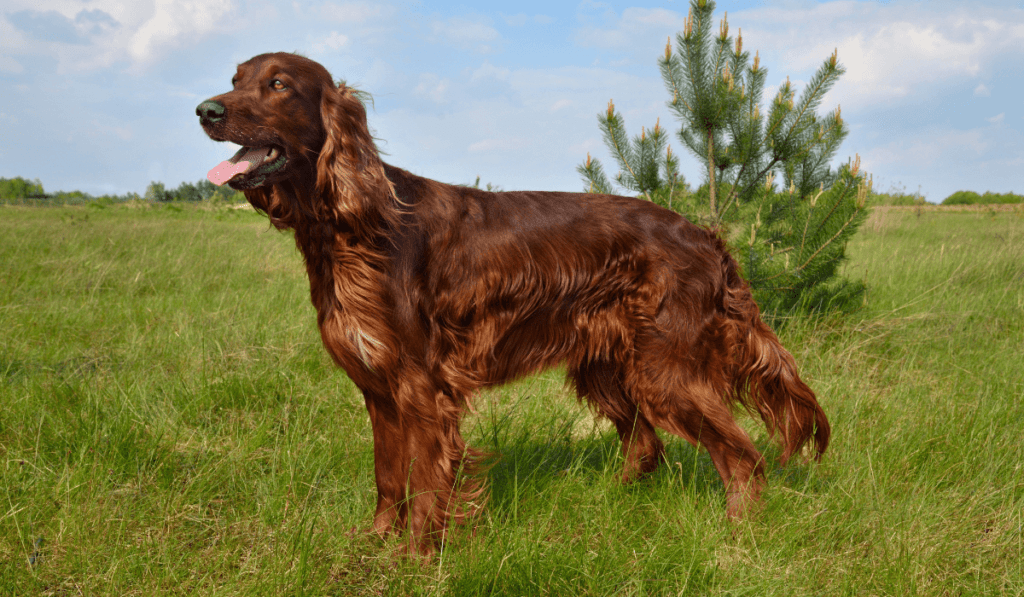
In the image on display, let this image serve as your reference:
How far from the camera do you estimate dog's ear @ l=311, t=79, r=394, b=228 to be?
76.5 inches

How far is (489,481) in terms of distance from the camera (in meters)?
2.43

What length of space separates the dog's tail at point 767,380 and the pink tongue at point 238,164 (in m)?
1.73

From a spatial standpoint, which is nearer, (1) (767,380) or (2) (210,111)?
(2) (210,111)

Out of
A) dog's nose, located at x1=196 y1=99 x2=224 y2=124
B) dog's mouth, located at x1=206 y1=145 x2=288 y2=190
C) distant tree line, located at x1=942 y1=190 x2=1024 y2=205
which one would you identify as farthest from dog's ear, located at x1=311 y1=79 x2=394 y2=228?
distant tree line, located at x1=942 y1=190 x2=1024 y2=205

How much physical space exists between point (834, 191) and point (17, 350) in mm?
5236

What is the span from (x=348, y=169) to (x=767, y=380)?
1.80m

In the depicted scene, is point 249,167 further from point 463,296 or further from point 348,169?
point 463,296

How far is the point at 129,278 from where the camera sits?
582 cm

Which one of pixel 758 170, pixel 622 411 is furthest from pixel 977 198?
pixel 622 411

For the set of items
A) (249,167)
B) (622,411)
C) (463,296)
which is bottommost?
(622,411)

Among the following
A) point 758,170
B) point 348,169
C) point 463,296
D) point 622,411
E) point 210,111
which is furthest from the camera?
point 758,170

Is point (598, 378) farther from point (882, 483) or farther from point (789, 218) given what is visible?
point (789, 218)

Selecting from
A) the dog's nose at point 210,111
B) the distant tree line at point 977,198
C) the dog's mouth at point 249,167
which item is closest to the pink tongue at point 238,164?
the dog's mouth at point 249,167

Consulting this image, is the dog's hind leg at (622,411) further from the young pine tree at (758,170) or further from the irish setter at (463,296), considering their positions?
the young pine tree at (758,170)
